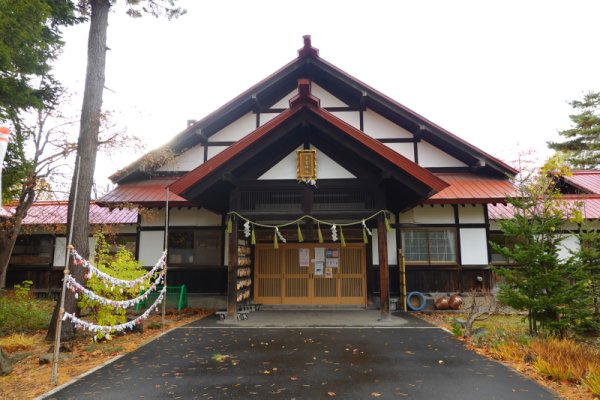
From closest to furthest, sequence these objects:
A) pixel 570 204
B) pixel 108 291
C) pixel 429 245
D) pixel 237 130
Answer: pixel 108 291
pixel 429 245
pixel 237 130
pixel 570 204

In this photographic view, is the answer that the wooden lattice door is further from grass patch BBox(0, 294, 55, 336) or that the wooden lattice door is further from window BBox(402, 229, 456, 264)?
grass patch BBox(0, 294, 55, 336)

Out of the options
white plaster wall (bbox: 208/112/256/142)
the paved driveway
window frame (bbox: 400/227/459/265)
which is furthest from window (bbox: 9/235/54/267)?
window frame (bbox: 400/227/459/265)

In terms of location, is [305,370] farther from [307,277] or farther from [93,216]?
[93,216]

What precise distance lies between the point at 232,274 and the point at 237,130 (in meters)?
5.90

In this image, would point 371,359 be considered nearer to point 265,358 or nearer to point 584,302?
point 265,358

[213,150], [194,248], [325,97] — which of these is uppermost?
[325,97]

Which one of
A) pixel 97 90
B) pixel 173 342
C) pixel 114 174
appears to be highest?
pixel 97 90

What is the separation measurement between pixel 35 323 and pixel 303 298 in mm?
7627

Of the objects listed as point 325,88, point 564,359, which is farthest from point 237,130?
point 564,359

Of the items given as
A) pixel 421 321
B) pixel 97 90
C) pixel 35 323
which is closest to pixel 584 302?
pixel 421 321

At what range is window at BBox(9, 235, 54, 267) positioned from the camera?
613 inches

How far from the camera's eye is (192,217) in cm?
1273

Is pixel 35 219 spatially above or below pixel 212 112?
below

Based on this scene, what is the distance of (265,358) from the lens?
633 cm
